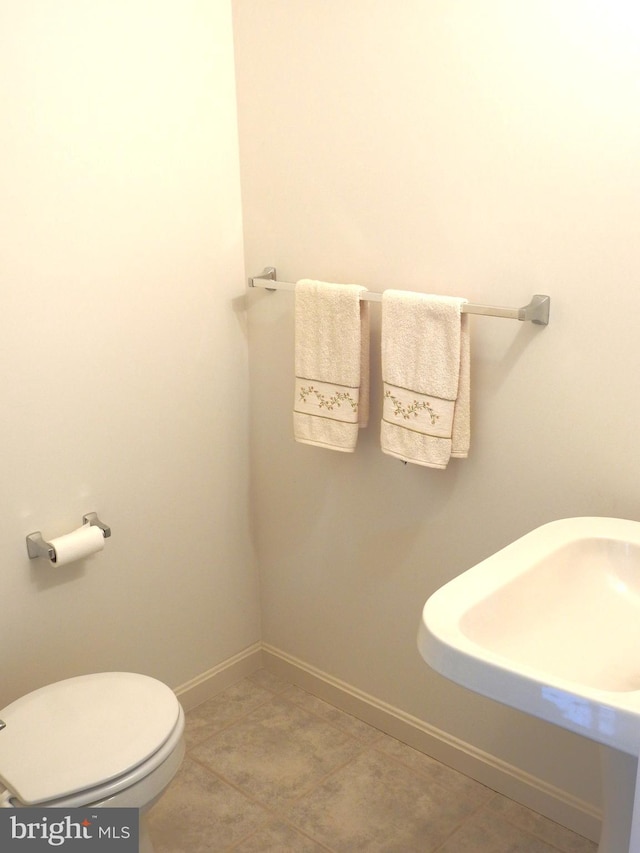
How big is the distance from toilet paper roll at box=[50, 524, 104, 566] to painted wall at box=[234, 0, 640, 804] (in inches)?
23.4

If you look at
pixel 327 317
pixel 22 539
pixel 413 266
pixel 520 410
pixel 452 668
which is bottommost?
pixel 22 539

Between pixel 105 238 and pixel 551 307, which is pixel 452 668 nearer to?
pixel 551 307

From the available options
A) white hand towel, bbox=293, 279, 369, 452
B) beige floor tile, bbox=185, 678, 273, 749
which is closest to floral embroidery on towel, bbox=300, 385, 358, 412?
white hand towel, bbox=293, 279, 369, 452

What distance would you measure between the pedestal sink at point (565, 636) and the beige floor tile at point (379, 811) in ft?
1.89

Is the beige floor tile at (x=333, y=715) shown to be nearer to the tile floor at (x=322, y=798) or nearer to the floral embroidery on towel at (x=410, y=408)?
the tile floor at (x=322, y=798)

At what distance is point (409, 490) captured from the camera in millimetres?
2086

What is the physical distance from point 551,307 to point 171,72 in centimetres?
106

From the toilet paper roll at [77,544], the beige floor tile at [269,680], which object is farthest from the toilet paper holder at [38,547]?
the beige floor tile at [269,680]

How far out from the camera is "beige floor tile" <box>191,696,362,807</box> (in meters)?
2.14

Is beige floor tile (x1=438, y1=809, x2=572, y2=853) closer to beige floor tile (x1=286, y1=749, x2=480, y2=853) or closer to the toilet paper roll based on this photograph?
beige floor tile (x1=286, y1=749, x2=480, y2=853)

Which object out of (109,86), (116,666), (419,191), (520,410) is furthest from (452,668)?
(109,86)

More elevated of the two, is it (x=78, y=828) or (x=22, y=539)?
(x=22, y=539)

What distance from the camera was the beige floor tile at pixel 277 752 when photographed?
2.14 metres

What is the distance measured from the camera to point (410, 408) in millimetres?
1878
